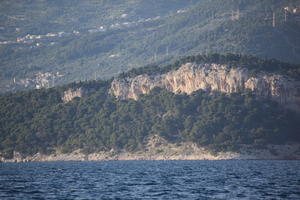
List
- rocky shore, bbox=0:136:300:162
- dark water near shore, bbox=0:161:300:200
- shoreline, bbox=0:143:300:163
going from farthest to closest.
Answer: rocky shore, bbox=0:136:300:162 < shoreline, bbox=0:143:300:163 < dark water near shore, bbox=0:161:300:200

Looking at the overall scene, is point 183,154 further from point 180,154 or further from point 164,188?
point 164,188

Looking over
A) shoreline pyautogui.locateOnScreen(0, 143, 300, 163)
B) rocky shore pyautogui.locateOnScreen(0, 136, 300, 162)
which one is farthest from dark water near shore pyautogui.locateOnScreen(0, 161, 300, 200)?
rocky shore pyautogui.locateOnScreen(0, 136, 300, 162)

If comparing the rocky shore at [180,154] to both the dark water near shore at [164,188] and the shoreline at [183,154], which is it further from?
the dark water near shore at [164,188]

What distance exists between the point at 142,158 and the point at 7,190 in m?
110

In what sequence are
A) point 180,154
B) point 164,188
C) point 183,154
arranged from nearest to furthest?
1. point 164,188
2. point 183,154
3. point 180,154

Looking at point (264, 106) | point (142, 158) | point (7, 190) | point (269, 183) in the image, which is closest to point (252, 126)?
point (264, 106)

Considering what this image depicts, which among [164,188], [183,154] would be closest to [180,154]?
[183,154]

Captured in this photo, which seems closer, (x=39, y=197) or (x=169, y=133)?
(x=39, y=197)

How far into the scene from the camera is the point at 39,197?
67312 millimetres

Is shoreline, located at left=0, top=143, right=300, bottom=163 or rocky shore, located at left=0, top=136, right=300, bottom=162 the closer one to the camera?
shoreline, located at left=0, top=143, right=300, bottom=163

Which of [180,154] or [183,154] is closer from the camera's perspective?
[183,154]

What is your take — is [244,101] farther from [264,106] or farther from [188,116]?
[188,116]

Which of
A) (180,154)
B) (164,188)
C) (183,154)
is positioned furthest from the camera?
(180,154)

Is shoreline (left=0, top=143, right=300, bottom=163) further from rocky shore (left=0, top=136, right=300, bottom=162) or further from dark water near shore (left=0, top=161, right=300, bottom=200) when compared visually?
dark water near shore (left=0, top=161, right=300, bottom=200)
